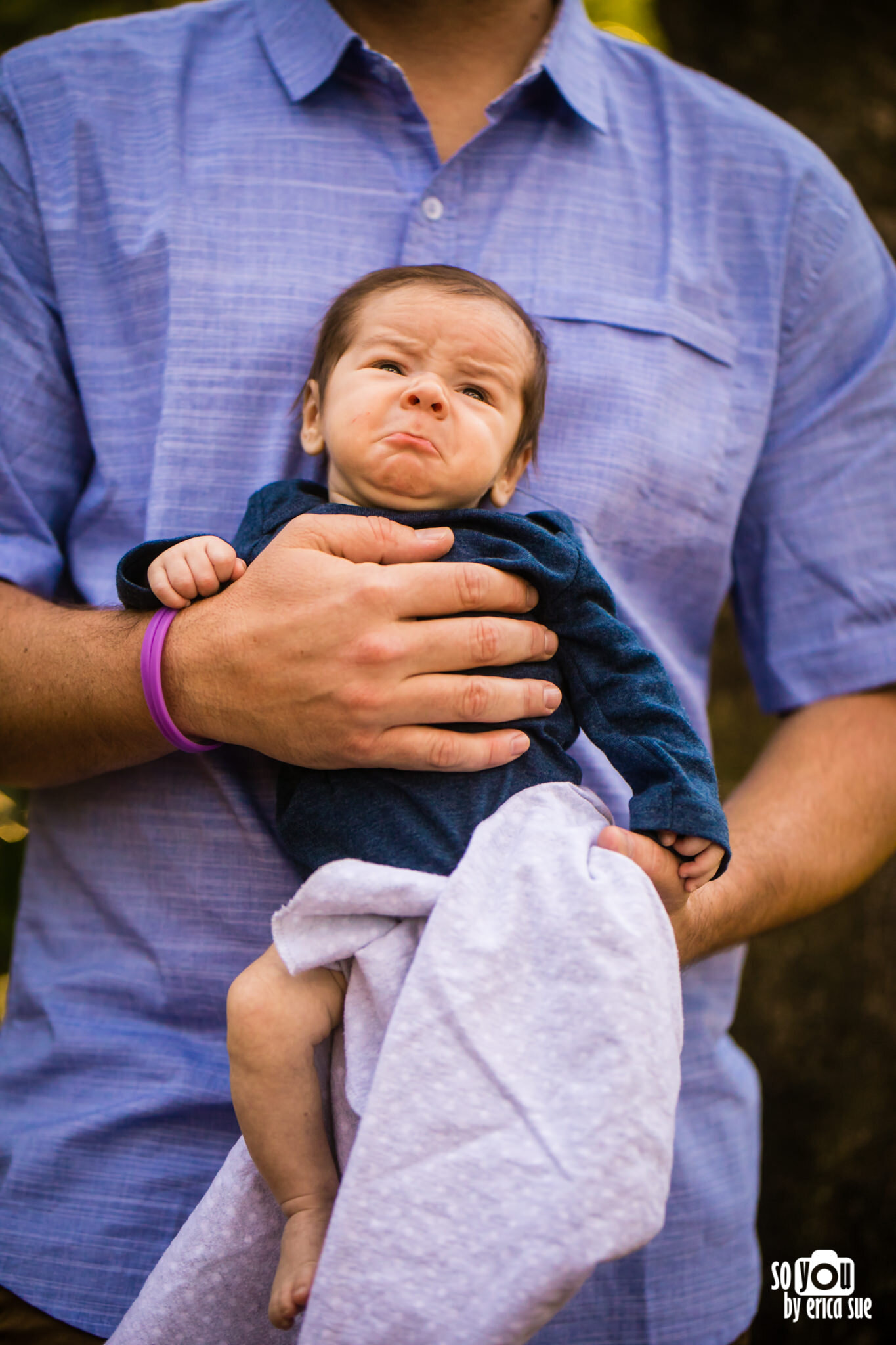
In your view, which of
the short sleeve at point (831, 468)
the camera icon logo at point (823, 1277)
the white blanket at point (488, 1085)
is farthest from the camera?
the camera icon logo at point (823, 1277)

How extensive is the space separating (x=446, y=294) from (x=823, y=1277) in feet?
8.58

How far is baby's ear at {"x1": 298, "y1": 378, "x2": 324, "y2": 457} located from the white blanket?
70cm

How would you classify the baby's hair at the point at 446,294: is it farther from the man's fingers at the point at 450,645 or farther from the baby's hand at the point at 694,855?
the baby's hand at the point at 694,855

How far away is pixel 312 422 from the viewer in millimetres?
1578

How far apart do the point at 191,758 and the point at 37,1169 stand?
0.66m

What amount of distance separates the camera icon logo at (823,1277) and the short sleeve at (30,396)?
2516mm

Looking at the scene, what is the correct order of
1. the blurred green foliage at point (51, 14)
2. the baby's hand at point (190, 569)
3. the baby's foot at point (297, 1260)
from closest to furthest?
the baby's foot at point (297, 1260) < the baby's hand at point (190, 569) < the blurred green foliage at point (51, 14)

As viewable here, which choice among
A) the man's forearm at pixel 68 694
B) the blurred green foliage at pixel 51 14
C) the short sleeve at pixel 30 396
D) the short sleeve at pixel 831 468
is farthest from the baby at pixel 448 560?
the blurred green foliage at pixel 51 14

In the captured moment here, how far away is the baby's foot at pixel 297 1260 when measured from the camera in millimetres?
1139

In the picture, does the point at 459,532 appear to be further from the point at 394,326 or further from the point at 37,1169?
the point at 37,1169

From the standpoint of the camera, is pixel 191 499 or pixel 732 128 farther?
pixel 732 128

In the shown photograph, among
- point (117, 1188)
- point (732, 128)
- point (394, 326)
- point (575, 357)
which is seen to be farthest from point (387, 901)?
point (732, 128)

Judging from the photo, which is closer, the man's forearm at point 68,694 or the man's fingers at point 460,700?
the man's fingers at point 460,700

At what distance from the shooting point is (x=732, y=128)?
6.34ft
